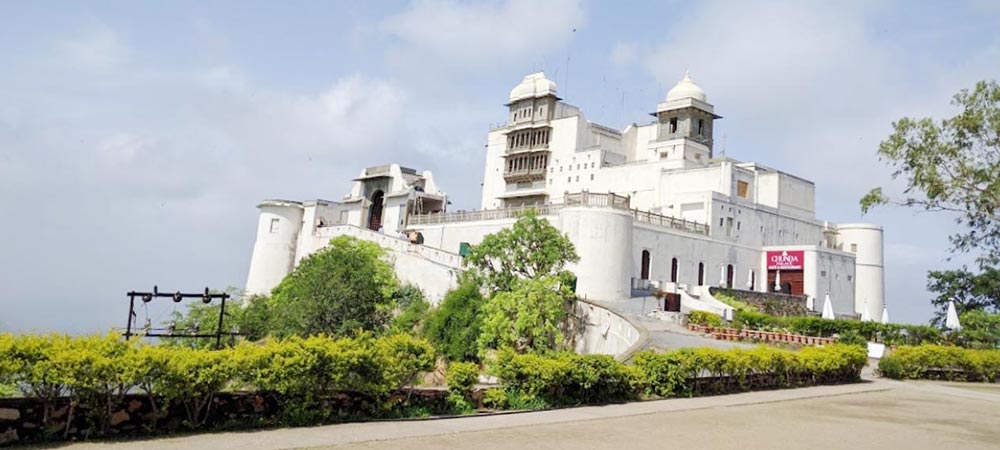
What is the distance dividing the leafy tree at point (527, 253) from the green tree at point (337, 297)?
Result: 6.80 m

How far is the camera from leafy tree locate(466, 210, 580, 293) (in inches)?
1160

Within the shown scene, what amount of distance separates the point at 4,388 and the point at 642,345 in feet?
50.5

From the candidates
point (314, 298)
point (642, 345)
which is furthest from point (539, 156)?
point (642, 345)

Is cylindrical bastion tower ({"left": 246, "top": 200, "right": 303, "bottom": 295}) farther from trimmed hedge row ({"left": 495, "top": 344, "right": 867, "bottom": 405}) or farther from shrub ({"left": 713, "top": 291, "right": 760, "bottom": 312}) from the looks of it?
trimmed hedge row ({"left": 495, "top": 344, "right": 867, "bottom": 405})

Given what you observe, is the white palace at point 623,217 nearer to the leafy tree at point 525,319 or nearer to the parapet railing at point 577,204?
the parapet railing at point 577,204

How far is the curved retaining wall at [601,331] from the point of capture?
87.0 feet

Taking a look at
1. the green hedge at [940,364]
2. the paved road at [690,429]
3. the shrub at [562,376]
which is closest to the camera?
the paved road at [690,429]

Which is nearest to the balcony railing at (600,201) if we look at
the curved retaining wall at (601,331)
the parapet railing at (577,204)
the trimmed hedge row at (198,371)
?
the parapet railing at (577,204)

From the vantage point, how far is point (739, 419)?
1309 cm

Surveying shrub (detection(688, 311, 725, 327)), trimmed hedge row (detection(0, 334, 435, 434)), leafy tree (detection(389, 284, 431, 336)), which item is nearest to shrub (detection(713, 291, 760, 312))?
shrub (detection(688, 311, 725, 327))

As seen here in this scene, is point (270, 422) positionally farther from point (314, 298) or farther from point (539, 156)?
point (539, 156)

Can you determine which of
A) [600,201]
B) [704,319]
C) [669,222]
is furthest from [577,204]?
[669,222]

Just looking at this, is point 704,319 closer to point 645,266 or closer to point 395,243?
point 645,266

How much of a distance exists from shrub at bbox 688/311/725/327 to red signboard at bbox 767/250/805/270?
15.9 meters
